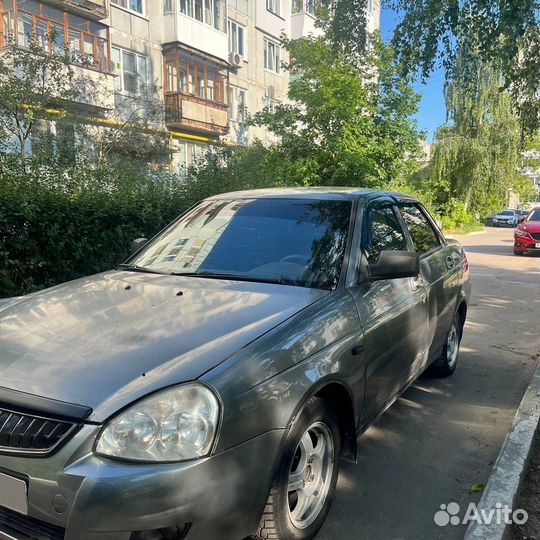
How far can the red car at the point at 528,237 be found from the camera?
16109mm

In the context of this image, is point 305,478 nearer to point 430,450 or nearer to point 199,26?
point 430,450

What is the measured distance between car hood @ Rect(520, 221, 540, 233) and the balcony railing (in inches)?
445

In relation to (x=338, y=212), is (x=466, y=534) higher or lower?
lower

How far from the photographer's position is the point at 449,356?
4.75 meters

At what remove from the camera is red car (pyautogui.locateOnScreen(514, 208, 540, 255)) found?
634 inches

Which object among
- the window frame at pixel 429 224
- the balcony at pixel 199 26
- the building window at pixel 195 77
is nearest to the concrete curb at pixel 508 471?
the window frame at pixel 429 224

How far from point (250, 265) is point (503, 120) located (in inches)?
1274

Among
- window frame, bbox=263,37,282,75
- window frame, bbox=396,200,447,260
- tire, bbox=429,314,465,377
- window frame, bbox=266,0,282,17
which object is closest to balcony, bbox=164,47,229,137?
window frame, bbox=263,37,282,75

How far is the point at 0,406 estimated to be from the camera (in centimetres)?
190

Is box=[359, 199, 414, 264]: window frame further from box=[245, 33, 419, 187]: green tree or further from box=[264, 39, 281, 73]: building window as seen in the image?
box=[264, 39, 281, 73]: building window

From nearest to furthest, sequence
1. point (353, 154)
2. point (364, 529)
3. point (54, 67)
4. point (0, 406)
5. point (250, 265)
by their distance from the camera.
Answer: point (0, 406) < point (364, 529) < point (250, 265) < point (54, 67) < point (353, 154)

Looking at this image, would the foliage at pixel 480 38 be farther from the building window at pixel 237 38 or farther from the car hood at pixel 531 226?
the building window at pixel 237 38

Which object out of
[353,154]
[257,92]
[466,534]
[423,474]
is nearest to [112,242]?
[423,474]

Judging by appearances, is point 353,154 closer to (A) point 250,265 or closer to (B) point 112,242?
(B) point 112,242
